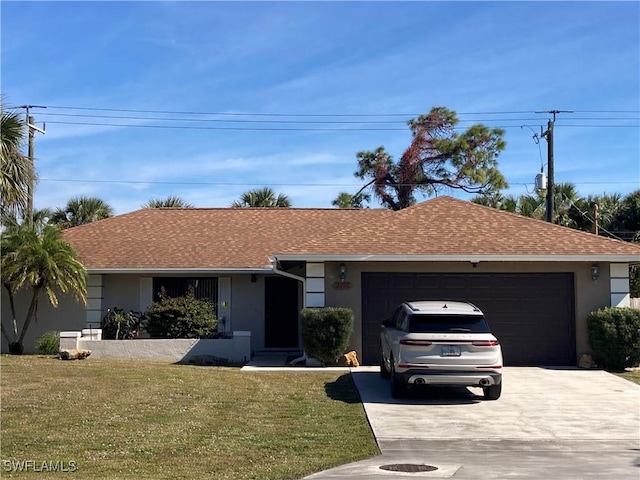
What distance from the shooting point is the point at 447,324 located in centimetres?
1357

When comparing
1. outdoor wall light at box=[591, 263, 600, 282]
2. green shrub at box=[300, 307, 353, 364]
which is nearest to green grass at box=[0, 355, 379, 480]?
green shrub at box=[300, 307, 353, 364]

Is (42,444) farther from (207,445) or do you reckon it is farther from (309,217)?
(309,217)

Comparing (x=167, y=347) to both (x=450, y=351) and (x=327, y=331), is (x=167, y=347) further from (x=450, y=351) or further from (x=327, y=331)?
(x=450, y=351)

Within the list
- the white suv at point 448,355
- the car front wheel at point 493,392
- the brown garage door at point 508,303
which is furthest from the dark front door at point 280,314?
the car front wheel at point 493,392

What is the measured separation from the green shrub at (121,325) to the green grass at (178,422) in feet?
13.7

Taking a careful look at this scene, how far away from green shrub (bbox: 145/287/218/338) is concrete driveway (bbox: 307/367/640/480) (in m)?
5.65

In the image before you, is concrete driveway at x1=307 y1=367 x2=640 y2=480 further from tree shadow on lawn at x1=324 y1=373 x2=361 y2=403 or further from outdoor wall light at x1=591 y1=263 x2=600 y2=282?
outdoor wall light at x1=591 y1=263 x2=600 y2=282

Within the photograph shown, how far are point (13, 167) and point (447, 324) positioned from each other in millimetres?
9086

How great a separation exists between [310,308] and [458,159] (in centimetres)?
2586

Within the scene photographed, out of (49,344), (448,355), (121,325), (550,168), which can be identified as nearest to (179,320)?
(121,325)

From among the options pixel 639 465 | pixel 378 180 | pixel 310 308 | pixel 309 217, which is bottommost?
pixel 639 465

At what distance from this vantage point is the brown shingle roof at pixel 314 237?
1867 cm

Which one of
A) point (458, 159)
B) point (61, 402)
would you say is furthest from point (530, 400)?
point (458, 159)

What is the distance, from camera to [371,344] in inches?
738
